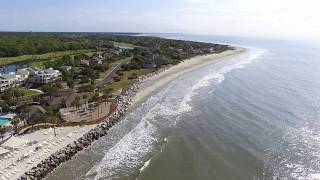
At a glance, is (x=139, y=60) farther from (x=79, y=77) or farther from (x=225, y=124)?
(x=225, y=124)

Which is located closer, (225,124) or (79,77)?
(225,124)

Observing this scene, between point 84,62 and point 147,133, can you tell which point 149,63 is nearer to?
point 84,62

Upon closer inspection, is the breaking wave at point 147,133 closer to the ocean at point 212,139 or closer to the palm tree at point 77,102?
the ocean at point 212,139

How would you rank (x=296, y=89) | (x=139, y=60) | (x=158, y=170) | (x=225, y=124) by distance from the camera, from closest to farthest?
1. (x=158, y=170)
2. (x=225, y=124)
3. (x=296, y=89)
4. (x=139, y=60)

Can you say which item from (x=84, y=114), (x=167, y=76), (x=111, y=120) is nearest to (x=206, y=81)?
(x=167, y=76)

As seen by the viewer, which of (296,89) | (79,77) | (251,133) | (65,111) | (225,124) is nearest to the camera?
(251,133)

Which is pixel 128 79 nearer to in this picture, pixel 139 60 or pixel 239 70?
pixel 139 60

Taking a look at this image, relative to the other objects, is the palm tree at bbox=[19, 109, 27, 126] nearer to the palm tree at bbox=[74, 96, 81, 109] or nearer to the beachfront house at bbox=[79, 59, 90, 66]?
the palm tree at bbox=[74, 96, 81, 109]

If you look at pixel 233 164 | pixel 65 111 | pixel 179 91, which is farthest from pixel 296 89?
pixel 65 111
